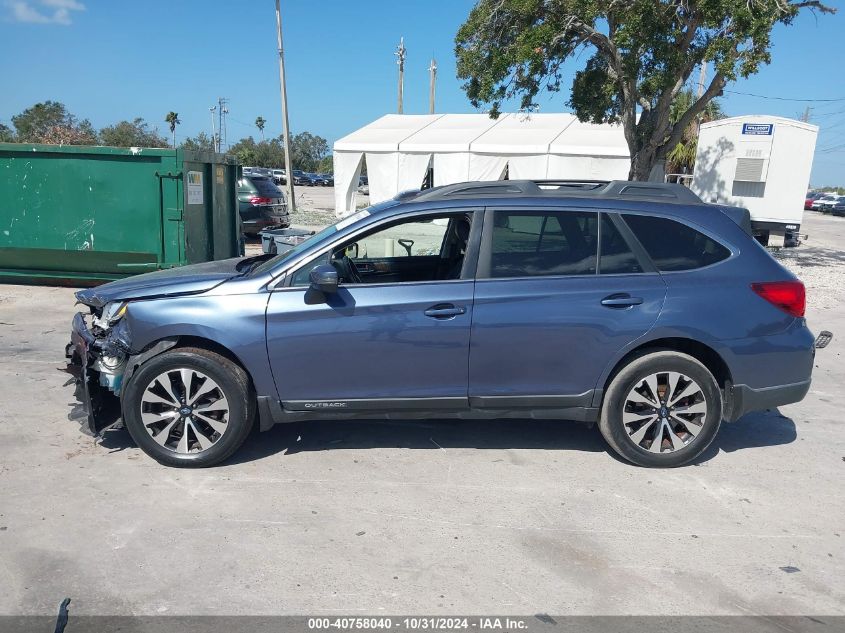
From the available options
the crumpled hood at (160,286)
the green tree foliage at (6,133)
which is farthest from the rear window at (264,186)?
the green tree foliage at (6,133)

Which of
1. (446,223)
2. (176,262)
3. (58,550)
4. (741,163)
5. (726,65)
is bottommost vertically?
(58,550)

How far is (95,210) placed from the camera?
33.0 feet

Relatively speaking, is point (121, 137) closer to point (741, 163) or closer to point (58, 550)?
point (741, 163)

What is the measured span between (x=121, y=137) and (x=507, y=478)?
48.4m

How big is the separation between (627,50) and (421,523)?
37.1 ft

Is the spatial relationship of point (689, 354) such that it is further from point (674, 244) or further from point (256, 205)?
point (256, 205)

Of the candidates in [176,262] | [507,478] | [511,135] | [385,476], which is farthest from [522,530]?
[511,135]

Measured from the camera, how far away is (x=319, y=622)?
10.1 ft

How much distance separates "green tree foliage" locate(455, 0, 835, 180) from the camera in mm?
12227

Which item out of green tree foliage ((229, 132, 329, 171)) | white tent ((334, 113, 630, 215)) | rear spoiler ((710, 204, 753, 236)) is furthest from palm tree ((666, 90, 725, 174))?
green tree foliage ((229, 132, 329, 171))

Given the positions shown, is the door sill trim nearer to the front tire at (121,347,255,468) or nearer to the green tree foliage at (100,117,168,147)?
the front tire at (121,347,255,468)

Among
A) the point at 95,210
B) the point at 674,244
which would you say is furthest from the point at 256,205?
the point at 674,244

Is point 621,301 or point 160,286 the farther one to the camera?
point 160,286

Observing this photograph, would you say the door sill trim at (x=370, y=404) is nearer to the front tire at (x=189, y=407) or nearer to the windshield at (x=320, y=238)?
the front tire at (x=189, y=407)
